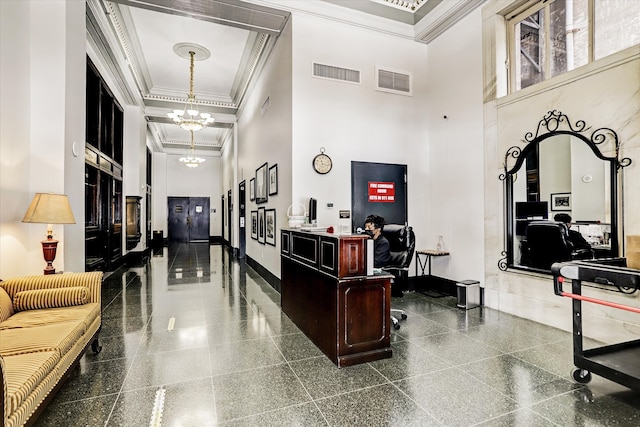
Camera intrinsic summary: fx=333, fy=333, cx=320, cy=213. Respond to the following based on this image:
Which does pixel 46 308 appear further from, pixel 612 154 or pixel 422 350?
pixel 612 154

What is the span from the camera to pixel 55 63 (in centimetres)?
391

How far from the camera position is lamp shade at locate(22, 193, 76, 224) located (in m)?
3.29

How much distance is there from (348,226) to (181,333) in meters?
2.76

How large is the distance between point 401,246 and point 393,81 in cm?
308

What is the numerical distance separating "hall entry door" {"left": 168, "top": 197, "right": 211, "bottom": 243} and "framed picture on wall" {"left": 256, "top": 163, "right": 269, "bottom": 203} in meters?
9.55

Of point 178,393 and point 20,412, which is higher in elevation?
point 20,412

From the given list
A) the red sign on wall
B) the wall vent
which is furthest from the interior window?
the wall vent

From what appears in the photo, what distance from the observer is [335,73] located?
528 cm

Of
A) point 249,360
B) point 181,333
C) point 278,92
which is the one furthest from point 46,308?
point 278,92

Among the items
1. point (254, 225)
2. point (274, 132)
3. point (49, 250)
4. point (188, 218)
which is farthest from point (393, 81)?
point (188, 218)

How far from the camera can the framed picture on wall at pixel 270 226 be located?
237 inches

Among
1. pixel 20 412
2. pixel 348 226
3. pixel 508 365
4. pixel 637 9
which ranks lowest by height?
pixel 508 365

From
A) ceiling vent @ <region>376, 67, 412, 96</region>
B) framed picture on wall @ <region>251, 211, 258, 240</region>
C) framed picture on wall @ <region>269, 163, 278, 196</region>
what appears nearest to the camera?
ceiling vent @ <region>376, 67, 412, 96</region>

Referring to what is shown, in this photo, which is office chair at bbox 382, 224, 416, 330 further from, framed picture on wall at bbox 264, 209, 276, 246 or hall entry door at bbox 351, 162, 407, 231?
framed picture on wall at bbox 264, 209, 276, 246
